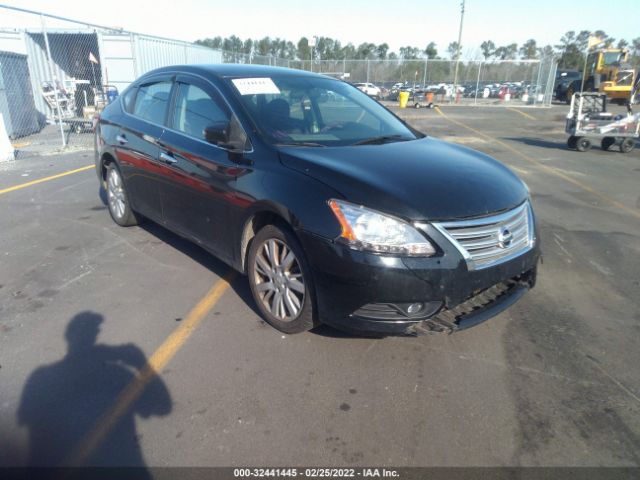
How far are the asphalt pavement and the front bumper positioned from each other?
1.15 ft

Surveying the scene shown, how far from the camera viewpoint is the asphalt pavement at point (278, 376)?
2.35 metres

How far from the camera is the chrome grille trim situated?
8.96 ft

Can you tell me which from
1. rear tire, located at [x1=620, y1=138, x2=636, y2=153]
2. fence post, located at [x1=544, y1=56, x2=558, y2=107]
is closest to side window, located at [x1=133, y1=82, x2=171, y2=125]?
rear tire, located at [x1=620, y1=138, x2=636, y2=153]

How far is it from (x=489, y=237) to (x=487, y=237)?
2 cm

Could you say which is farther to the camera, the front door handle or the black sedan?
the front door handle

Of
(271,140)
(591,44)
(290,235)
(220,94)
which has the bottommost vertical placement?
(290,235)

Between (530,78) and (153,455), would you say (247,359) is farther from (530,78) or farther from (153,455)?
(530,78)

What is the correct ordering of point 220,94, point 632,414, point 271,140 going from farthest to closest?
A: 1. point 220,94
2. point 271,140
3. point 632,414

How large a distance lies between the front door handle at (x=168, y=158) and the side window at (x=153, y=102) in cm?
36

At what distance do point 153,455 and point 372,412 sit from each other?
1.14 m

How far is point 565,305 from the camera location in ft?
12.6

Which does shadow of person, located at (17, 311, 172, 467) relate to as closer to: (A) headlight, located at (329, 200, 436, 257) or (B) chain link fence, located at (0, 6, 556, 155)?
(A) headlight, located at (329, 200, 436, 257)

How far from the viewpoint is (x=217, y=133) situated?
3.41m

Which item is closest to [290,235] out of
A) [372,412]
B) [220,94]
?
[372,412]
